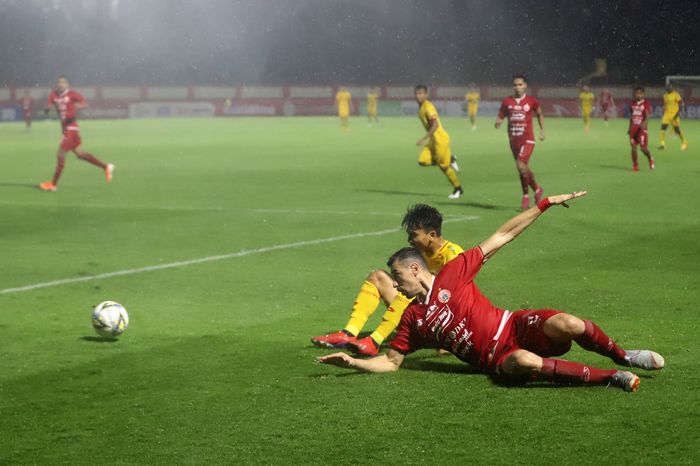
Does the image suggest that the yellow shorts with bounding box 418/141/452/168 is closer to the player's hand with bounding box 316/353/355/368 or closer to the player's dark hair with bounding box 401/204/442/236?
the player's dark hair with bounding box 401/204/442/236

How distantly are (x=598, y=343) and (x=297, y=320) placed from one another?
10.9 ft

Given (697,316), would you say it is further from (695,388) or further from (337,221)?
(337,221)

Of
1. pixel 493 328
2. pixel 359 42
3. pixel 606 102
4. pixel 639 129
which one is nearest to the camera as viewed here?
pixel 493 328

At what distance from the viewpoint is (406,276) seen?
23.5ft

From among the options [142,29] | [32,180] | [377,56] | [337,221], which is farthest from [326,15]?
[337,221]

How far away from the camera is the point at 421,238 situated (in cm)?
782

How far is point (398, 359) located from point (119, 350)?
2.30m

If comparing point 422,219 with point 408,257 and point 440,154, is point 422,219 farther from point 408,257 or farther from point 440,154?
point 440,154

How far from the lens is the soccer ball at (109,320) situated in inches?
358

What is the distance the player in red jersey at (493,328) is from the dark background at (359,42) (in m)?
56.2

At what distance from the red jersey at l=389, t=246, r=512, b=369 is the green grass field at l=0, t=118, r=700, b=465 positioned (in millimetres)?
293

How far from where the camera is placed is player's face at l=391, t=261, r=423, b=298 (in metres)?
7.16

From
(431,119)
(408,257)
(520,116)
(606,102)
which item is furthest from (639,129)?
(606,102)

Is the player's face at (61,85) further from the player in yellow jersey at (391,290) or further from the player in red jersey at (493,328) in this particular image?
the player in red jersey at (493,328)
